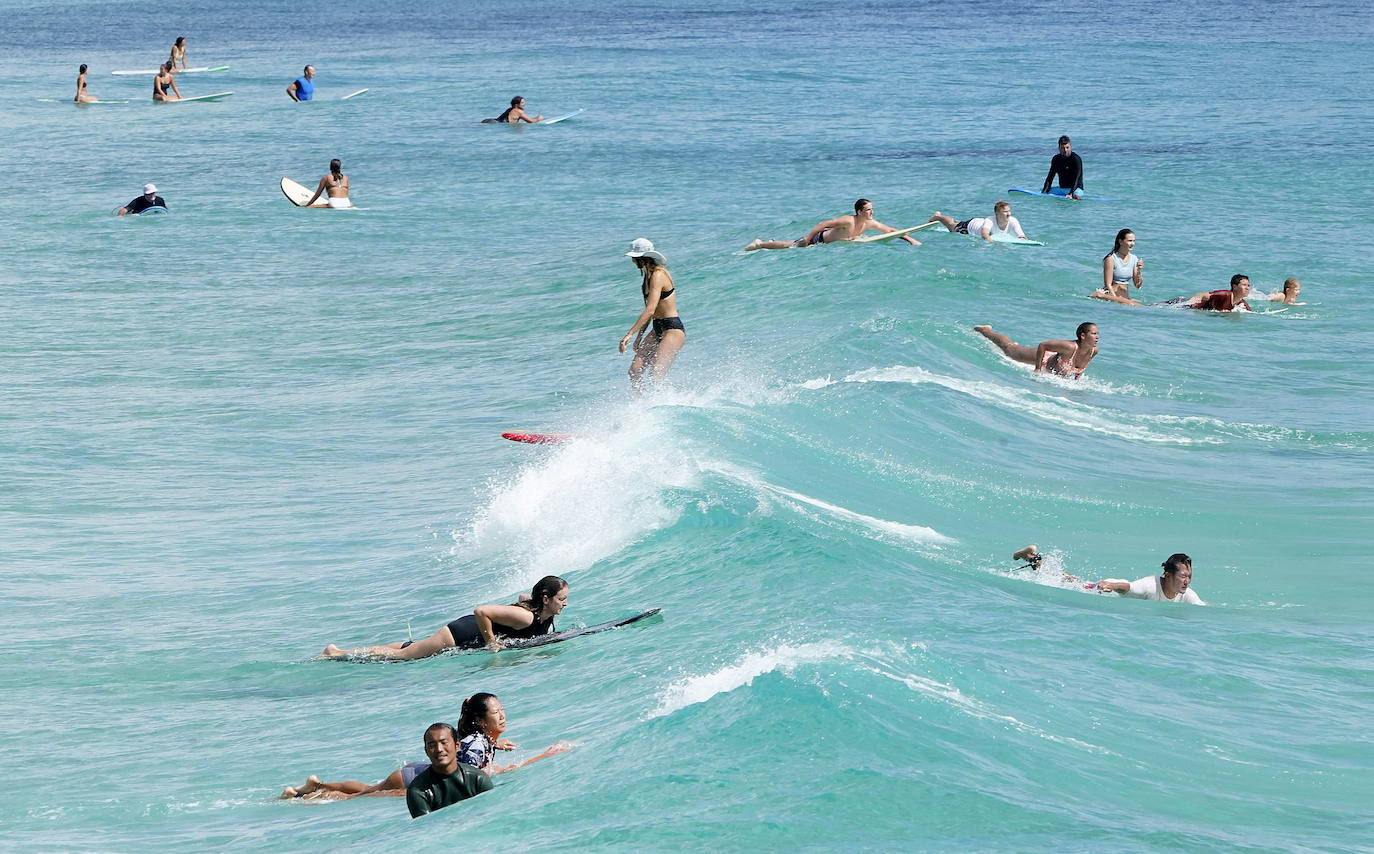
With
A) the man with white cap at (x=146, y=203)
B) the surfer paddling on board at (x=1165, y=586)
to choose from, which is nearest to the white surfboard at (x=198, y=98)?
the man with white cap at (x=146, y=203)

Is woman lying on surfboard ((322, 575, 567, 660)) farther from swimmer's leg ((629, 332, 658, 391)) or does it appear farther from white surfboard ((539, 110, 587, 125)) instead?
white surfboard ((539, 110, 587, 125))

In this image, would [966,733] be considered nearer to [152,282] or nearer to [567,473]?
[567,473]

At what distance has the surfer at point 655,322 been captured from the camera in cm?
1574

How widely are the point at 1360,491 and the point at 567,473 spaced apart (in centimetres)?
786

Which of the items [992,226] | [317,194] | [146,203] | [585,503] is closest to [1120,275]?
[992,226]

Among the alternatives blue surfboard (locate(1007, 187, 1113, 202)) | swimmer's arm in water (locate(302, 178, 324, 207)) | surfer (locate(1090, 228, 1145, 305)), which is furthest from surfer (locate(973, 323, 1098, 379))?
swimmer's arm in water (locate(302, 178, 324, 207))

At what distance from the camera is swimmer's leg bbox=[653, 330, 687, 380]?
16312mm

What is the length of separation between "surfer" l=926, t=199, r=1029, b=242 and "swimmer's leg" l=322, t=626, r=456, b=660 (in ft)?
59.0

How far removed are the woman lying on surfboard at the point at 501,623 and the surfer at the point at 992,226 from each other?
17870 millimetres

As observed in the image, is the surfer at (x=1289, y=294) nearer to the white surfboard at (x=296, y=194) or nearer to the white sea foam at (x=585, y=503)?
the white sea foam at (x=585, y=503)

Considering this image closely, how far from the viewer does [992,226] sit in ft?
91.4

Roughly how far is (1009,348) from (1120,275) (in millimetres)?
4354

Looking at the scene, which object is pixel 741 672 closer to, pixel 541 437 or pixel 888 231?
pixel 541 437

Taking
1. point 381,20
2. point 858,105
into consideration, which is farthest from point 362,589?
point 381,20
